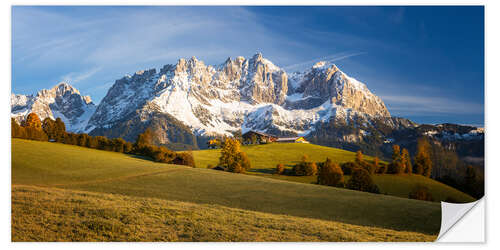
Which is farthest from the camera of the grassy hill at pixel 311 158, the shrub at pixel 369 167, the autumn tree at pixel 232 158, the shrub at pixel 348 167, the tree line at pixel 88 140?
the autumn tree at pixel 232 158

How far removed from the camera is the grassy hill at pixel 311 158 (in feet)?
62.2

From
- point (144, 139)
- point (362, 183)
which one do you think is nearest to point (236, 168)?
point (144, 139)

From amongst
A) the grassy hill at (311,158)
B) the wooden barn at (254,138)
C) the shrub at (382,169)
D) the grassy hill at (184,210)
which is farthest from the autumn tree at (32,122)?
the wooden barn at (254,138)

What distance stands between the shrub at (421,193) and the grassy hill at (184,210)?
612cm

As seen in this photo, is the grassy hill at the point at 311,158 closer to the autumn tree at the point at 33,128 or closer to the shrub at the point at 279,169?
the shrub at the point at 279,169

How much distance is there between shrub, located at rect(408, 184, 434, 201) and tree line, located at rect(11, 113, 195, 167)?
21.2 metres

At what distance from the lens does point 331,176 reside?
94.7ft

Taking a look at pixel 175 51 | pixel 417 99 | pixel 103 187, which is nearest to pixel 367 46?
pixel 417 99

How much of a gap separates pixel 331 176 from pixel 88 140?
2269 centimetres

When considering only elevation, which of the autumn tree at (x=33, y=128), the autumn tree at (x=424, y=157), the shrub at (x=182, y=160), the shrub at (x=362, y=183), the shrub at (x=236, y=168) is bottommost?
the shrub at (x=362, y=183)

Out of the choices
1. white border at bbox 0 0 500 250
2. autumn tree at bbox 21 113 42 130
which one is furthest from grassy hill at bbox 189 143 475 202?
autumn tree at bbox 21 113 42 130

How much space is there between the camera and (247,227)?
430 inches

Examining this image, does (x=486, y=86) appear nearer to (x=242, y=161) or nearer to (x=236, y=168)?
(x=236, y=168)

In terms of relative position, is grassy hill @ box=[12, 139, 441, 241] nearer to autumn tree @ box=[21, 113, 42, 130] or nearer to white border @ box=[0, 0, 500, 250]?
white border @ box=[0, 0, 500, 250]
